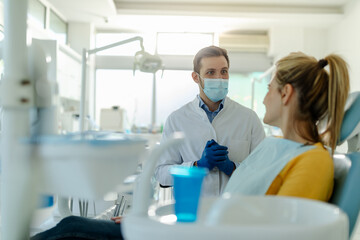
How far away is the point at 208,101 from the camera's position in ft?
6.89

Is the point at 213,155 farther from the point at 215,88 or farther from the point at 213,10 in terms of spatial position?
the point at 213,10

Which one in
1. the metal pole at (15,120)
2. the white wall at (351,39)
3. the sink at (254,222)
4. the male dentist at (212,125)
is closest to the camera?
the sink at (254,222)

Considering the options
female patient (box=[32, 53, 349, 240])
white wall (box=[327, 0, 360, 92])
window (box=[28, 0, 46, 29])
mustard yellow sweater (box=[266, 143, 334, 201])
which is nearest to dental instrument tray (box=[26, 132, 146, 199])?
female patient (box=[32, 53, 349, 240])

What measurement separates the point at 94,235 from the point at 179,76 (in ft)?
20.5

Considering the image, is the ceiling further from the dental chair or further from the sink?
the sink

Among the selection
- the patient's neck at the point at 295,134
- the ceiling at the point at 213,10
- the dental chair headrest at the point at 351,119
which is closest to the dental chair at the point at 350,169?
the dental chair headrest at the point at 351,119

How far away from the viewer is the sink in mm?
528

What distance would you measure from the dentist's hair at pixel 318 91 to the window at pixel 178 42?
588 cm

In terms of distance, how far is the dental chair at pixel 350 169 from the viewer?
0.95 meters

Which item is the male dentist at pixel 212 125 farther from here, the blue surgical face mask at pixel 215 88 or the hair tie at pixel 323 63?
the hair tie at pixel 323 63

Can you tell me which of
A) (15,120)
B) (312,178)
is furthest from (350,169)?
(15,120)

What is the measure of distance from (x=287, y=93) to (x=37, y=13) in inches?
192

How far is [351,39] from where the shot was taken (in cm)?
565

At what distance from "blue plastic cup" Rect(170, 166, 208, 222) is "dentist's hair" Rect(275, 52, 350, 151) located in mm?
656
